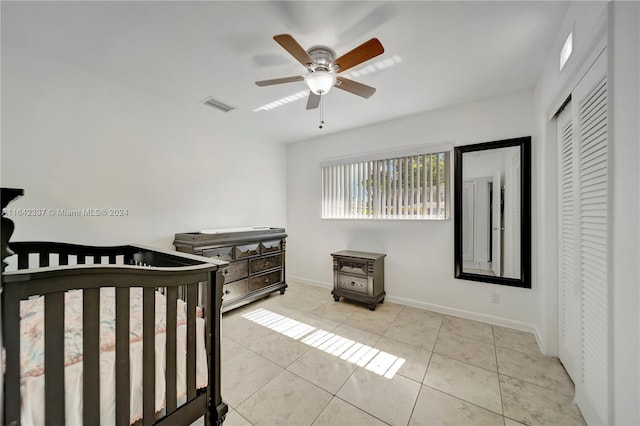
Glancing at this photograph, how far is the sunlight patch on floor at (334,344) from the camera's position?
1999 millimetres

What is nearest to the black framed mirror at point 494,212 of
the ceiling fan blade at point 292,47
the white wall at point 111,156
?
the ceiling fan blade at point 292,47

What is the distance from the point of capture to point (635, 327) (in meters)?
0.90

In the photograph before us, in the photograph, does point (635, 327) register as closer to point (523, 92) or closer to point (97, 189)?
point (523, 92)

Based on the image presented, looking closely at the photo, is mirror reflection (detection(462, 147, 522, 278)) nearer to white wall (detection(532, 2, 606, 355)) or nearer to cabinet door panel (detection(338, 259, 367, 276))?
white wall (detection(532, 2, 606, 355))

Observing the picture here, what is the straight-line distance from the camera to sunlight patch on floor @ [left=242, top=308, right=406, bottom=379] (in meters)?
2.00

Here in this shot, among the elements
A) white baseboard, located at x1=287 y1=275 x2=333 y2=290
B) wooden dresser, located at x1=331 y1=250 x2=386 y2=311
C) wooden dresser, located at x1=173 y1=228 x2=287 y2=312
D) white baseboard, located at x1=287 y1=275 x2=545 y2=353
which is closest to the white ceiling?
wooden dresser, located at x1=173 y1=228 x2=287 y2=312

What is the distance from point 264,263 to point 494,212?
9.63 feet

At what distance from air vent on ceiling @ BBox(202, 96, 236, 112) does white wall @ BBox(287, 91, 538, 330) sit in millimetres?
1558

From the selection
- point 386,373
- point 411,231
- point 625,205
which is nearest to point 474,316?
point 411,231

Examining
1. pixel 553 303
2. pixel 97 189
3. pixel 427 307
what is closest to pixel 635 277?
pixel 553 303

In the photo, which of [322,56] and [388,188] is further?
[388,188]

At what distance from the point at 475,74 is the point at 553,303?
2175 millimetres

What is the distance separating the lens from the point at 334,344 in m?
2.32

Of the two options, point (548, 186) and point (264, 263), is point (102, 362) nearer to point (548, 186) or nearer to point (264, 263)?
point (264, 263)
